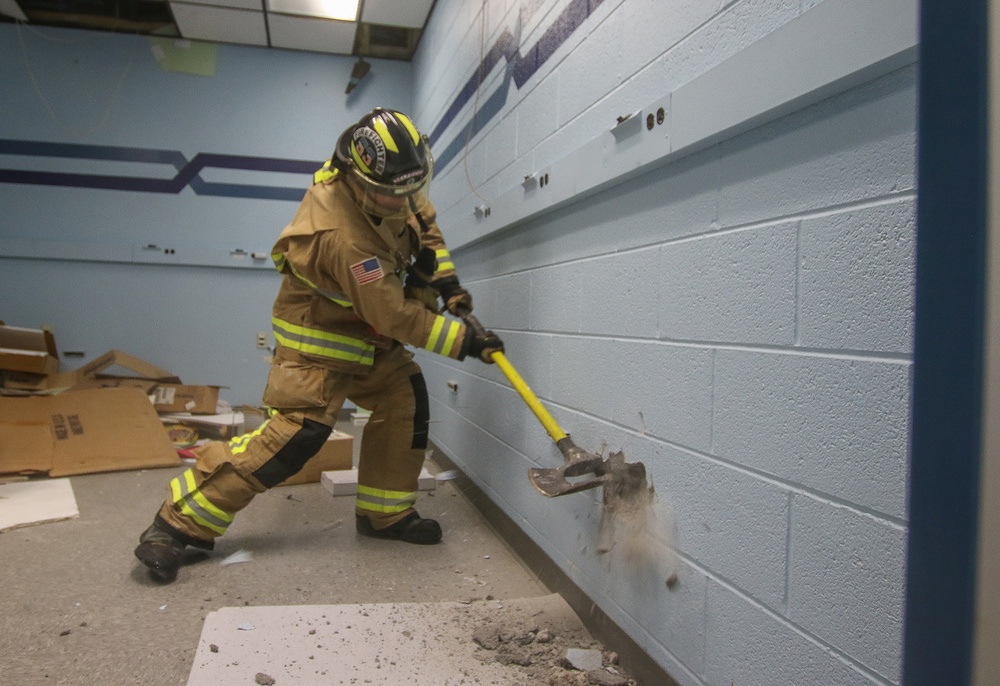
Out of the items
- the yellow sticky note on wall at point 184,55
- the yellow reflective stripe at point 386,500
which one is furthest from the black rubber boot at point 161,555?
the yellow sticky note on wall at point 184,55

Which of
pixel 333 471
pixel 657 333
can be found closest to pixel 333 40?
pixel 333 471

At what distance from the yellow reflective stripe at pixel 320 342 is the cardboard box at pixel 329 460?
44.1 inches

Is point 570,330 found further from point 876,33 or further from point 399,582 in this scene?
point 876,33

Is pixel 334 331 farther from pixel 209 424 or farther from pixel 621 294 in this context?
pixel 209 424

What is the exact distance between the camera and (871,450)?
99cm

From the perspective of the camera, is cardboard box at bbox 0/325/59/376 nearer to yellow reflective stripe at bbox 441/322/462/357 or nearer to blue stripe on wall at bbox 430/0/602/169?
blue stripe on wall at bbox 430/0/602/169

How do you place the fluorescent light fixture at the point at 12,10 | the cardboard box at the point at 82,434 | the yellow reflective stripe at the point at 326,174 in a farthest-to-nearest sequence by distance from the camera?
the fluorescent light fixture at the point at 12,10, the cardboard box at the point at 82,434, the yellow reflective stripe at the point at 326,174

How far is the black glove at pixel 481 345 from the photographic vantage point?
229 centimetres

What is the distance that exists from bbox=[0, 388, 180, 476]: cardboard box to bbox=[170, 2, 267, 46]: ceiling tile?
2.83m

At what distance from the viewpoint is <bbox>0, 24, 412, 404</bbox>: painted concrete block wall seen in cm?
517

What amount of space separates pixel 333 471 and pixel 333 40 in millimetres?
3552

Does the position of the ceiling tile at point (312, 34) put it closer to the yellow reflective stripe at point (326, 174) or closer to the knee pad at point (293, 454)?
the yellow reflective stripe at point (326, 174)

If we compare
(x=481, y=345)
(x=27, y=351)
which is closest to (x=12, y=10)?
(x=27, y=351)

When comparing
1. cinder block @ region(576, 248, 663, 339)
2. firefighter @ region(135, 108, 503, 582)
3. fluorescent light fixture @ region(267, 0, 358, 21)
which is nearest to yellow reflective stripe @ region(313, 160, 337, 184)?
firefighter @ region(135, 108, 503, 582)
